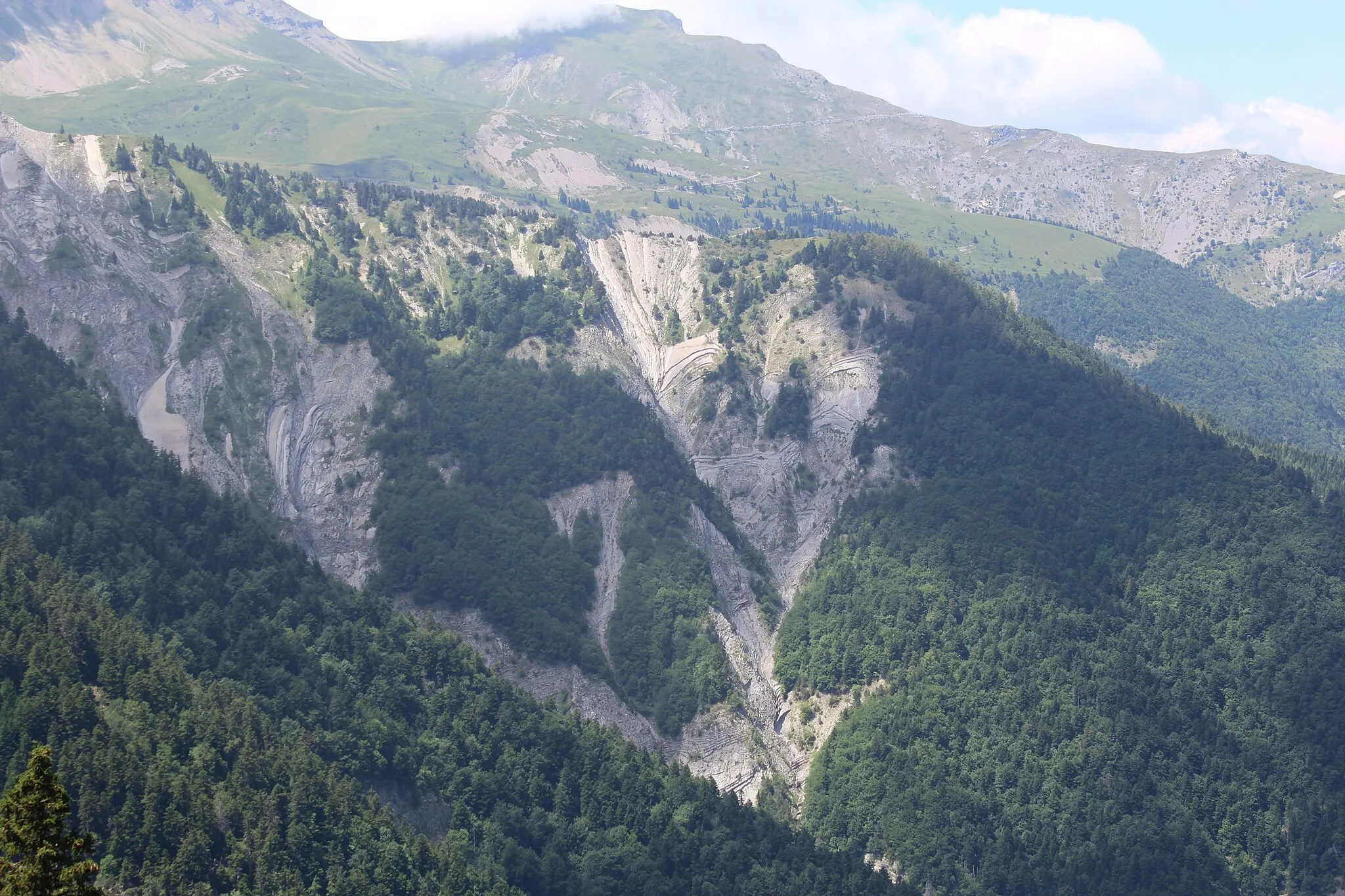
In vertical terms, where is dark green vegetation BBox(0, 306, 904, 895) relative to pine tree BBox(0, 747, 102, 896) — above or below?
below

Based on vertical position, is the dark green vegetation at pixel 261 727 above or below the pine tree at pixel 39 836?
below

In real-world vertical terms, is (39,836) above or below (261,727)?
above

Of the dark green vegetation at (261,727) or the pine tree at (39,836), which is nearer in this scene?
the pine tree at (39,836)

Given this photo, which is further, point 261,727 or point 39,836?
point 261,727

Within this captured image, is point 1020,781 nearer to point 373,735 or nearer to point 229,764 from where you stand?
point 373,735

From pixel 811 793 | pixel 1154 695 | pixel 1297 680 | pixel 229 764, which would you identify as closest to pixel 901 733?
pixel 811 793
